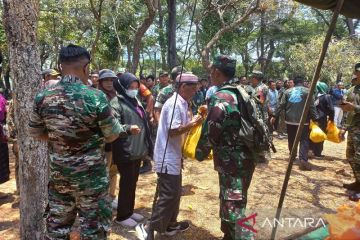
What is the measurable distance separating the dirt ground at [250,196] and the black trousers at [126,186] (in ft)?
0.62

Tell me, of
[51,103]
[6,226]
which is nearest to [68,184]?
[51,103]

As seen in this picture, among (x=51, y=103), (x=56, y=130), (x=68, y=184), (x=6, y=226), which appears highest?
(x=51, y=103)

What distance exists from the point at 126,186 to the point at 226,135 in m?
1.50

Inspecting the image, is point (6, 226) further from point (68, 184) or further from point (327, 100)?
point (327, 100)

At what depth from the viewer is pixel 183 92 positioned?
365 cm

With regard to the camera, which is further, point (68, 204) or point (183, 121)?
point (183, 121)

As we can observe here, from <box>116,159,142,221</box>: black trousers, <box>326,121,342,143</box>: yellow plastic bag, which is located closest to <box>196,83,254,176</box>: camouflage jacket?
<box>116,159,142,221</box>: black trousers

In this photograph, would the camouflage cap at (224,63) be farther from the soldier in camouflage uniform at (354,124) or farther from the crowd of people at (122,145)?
the soldier in camouflage uniform at (354,124)

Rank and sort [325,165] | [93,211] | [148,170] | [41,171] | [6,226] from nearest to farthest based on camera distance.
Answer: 1. [93,211]
2. [41,171]
3. [6,226]
4. [148,170]
5. [325,165]

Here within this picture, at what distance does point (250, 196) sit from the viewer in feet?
17.4

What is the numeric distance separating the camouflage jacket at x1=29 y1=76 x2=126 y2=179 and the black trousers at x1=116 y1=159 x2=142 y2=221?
4.48 feet

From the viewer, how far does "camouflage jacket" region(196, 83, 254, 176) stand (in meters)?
3.07

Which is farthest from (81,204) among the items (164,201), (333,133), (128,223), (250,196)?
(333,133)

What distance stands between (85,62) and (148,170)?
4.26m
